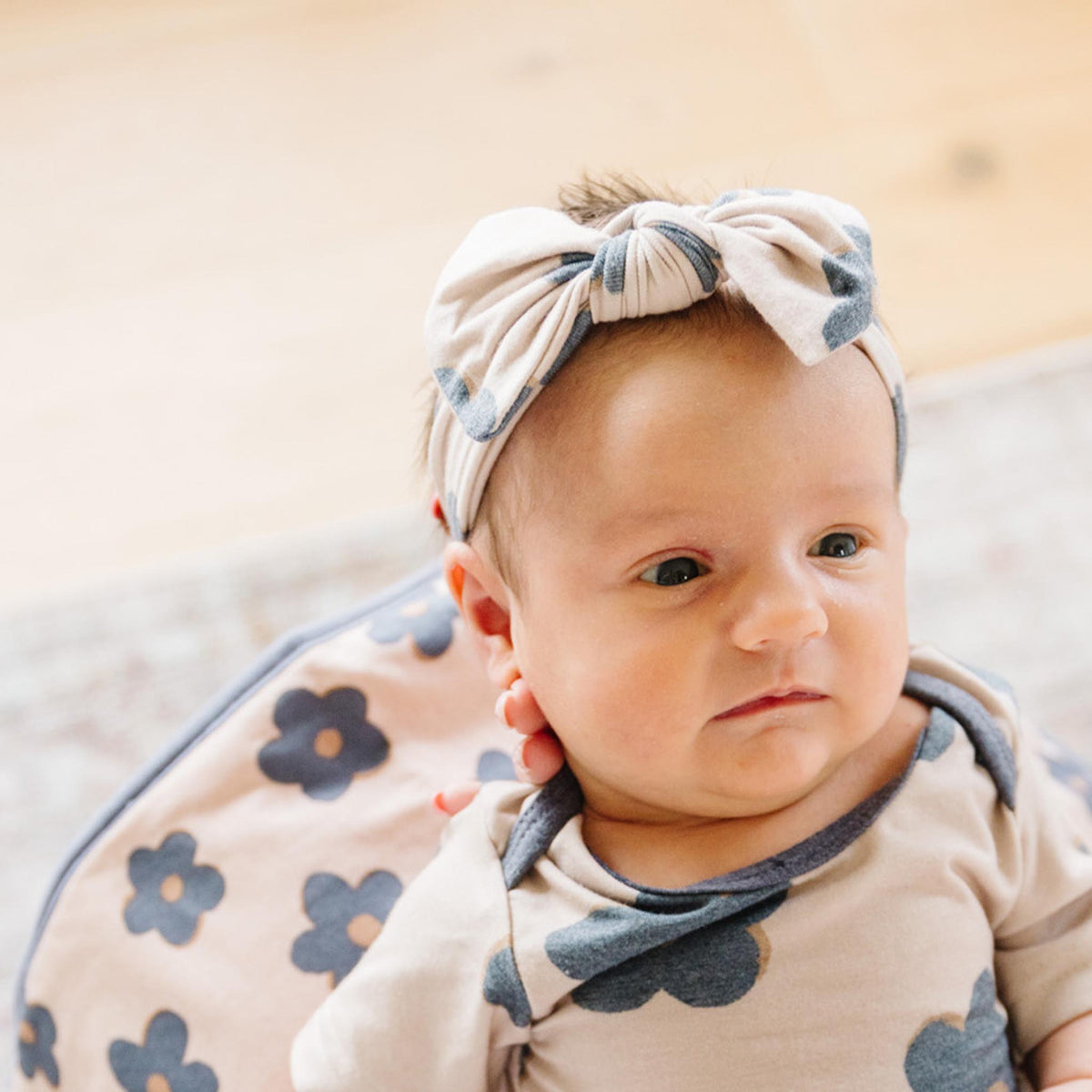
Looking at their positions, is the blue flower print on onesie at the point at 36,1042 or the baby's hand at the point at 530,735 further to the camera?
the blue flower print on onesie at the point at 36,1042

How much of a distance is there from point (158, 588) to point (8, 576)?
0.21 m

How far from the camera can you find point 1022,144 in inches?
71.7

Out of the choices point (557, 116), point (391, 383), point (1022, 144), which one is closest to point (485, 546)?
point (391, 383)

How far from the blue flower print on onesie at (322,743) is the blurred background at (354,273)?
0.74 feet

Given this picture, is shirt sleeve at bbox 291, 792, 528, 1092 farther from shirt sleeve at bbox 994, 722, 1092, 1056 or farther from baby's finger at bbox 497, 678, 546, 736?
shirt sleeve at bbox 994, 722, 1092, 1056

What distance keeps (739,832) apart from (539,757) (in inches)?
5.7

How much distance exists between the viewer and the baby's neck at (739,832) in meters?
0.89

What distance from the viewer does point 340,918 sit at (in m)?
1.14

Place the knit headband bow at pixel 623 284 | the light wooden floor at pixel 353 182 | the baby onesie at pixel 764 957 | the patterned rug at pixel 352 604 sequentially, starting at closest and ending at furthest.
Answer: the knit headband bow at pixel 623 284 → the baby onesie at pixel 764 957 → the patterned rug at pixel 352 604 → the light wooden floor at pixel 353 182

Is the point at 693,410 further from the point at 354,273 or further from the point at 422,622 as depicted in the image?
the point at 354,273

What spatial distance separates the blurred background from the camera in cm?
142

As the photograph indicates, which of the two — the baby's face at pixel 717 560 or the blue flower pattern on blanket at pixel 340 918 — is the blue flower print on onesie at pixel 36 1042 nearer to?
the blue flower pattern on blanket at pixel 340 918

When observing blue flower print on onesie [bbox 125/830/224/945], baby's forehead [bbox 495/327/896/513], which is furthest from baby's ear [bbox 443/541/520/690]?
blue flower print on onesie [bbox 125/830/224/945]

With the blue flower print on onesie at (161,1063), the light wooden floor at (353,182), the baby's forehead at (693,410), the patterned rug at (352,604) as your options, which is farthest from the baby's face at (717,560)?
the light wooden floor at (353,182)
